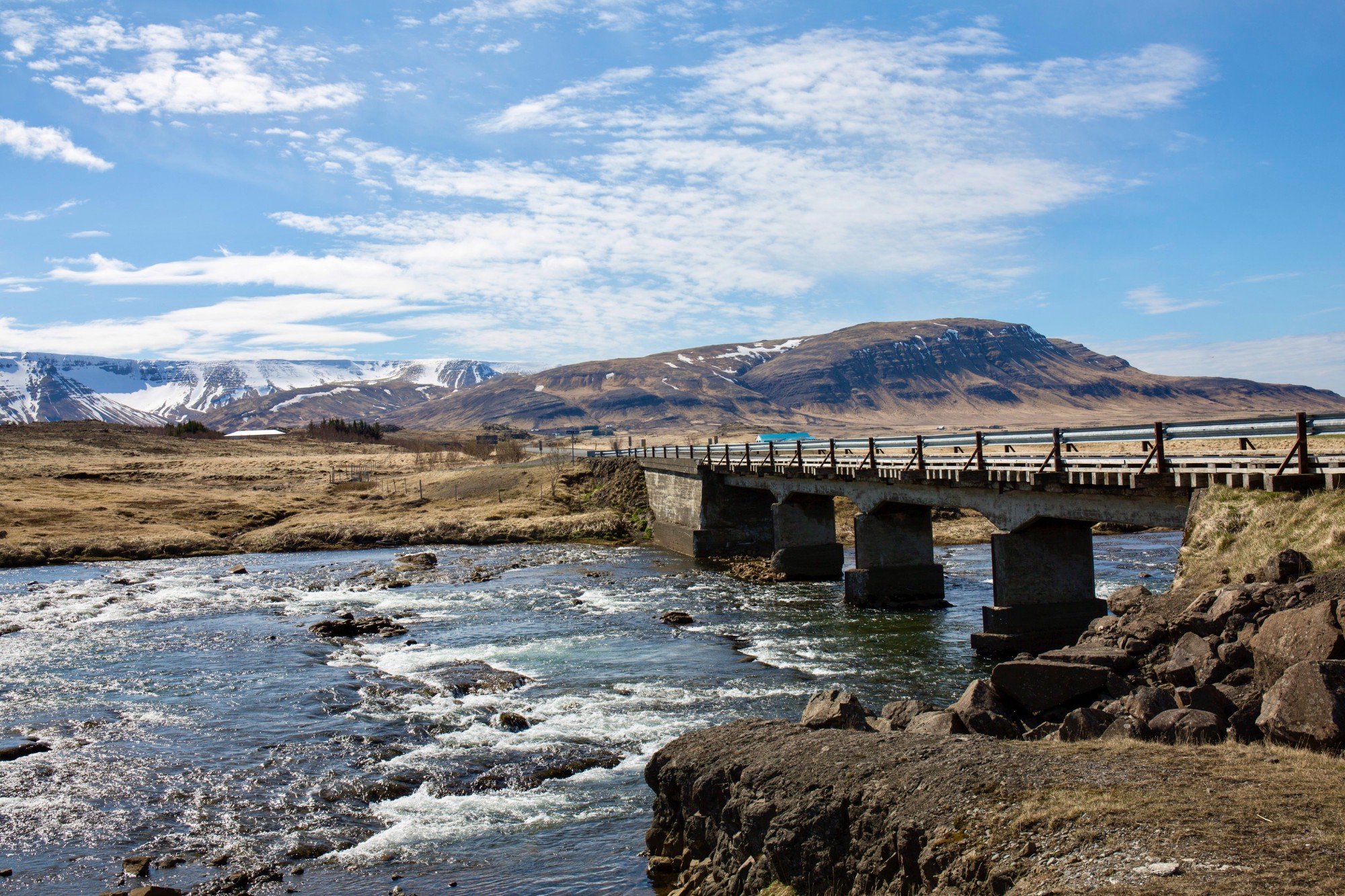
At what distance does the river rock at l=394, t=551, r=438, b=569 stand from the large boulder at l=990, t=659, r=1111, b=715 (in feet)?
116

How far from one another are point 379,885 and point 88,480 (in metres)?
75.3

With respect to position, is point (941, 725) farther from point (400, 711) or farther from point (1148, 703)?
point (400, 711)

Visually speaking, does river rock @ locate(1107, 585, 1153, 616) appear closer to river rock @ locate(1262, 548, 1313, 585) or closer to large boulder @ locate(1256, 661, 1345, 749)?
river rock @ locate(1262, 548, 1313, 585)

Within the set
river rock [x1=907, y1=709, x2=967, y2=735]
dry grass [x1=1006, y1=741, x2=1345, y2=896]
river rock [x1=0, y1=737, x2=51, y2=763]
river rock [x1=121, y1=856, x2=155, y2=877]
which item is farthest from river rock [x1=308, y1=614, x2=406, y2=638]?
dry grass [x1=1006, y1=741, x2=1345, y2=896]

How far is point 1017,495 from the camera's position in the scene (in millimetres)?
22969

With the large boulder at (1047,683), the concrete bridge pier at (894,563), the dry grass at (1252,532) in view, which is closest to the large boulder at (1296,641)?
the large boulder at (1047,683)

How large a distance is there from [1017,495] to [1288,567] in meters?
10.00

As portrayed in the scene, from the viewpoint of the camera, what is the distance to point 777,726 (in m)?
11.6

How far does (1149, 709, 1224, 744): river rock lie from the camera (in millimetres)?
9414

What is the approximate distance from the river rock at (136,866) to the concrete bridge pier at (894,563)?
22.2 metres

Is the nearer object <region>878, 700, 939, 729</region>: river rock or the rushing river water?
the rushing river water

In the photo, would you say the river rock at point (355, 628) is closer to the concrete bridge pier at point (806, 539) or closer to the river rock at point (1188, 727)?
the concrete bridge pier at point (806, 539)

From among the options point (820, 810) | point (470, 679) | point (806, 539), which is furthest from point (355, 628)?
point (820, 810)

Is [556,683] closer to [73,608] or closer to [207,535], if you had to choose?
[73,608]
